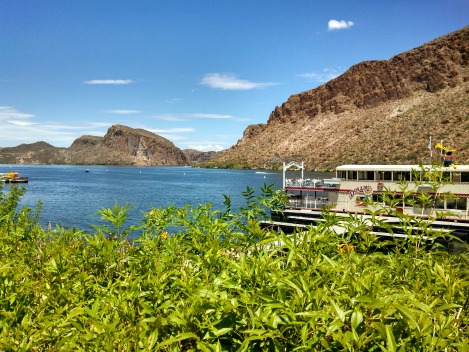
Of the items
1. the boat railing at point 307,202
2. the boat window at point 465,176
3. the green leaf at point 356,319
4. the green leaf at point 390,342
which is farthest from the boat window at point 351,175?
the green leaf at point 390,342

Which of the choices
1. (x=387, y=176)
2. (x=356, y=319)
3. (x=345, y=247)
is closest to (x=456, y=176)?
(x=387, y=176)

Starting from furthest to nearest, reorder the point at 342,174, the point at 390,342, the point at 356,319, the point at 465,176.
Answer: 1. the point at 342,174
2. the point at 465,176
3. the point at 356,319
4. the point at 390,342

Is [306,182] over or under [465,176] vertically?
under

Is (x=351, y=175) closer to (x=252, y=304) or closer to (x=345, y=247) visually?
(x=345, y=247)

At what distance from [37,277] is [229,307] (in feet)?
11.3

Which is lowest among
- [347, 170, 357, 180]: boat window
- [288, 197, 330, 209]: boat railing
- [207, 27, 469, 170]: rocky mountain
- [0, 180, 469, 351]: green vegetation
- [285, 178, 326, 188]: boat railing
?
[288, 197, 330, 209]: boat railing

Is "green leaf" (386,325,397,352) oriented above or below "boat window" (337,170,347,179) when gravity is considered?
below

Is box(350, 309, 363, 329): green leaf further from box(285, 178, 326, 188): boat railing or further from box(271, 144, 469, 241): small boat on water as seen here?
box(285, 178, 326, 188): boat railing

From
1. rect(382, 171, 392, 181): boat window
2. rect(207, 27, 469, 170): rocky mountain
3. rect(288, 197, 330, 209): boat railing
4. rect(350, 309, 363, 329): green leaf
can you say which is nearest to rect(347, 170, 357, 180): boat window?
rect(382, 171, 392, 181): boat window

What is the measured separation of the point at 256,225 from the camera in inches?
145

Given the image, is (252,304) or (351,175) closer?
(252,304)

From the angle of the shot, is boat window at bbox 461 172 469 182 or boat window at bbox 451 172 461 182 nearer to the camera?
boat window at bbox 461 172 469 182

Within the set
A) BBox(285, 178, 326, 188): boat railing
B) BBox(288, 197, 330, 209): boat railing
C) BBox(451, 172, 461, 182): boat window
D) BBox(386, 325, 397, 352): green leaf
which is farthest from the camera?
BBox(285, 178, 326, 188): boat railing

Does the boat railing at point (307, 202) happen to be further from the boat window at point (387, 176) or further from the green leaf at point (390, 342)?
the green leaf at point (390, 342)
